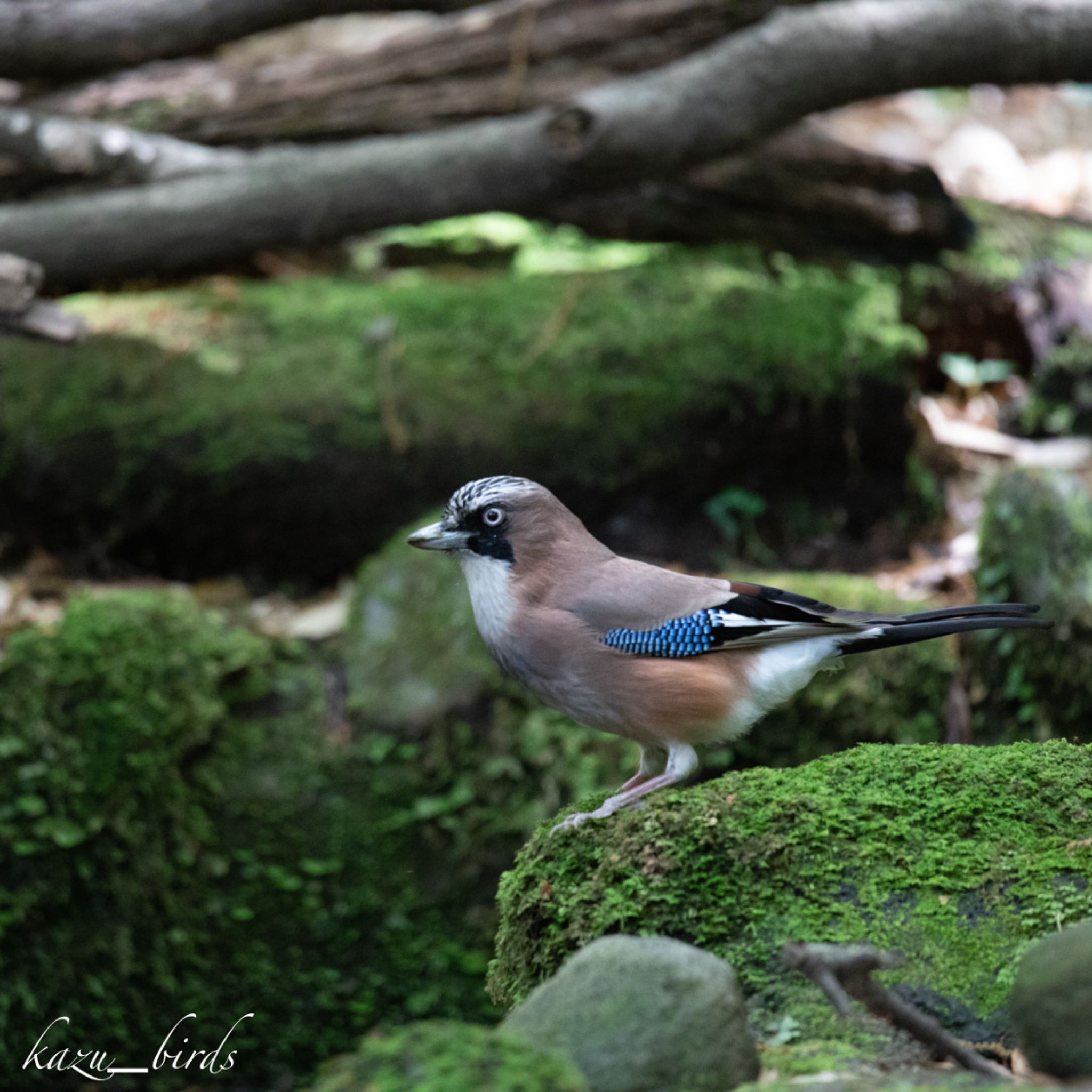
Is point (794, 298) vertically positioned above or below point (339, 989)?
above

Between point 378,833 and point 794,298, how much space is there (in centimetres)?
436

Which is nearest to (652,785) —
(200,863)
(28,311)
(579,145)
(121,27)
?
(200,863)

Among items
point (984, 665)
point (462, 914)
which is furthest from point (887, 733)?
point (462, 914)

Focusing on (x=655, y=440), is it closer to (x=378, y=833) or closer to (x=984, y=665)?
(x=984, y=665)

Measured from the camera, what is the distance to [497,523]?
13.7ft

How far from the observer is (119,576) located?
7609 mm

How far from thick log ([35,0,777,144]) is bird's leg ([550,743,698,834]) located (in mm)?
5349

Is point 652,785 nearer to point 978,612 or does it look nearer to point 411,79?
point 978,612

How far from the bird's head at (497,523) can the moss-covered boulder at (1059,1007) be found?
7.02 ft

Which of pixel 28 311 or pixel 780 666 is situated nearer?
pixel 780 666

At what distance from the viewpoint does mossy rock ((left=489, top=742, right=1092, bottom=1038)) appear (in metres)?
3.24

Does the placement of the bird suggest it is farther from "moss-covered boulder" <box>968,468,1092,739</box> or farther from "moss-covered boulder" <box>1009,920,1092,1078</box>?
"moss-covered boulder" <box>968,468,1092,739</box>

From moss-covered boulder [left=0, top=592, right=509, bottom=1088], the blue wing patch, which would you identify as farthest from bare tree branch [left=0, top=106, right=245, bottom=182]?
the blue wing patch

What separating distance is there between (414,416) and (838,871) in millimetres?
4833
